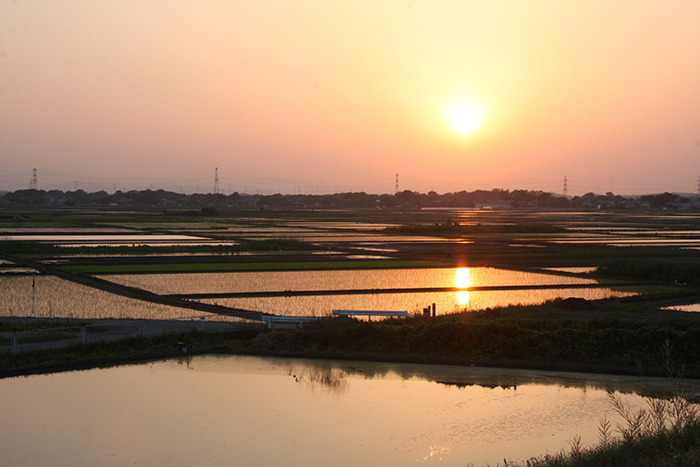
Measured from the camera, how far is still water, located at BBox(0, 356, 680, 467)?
895 cm

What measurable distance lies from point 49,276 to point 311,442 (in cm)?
2174

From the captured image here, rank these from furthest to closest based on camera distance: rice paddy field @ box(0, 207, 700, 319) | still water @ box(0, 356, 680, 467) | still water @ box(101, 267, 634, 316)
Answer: rice paddy field @ box(0, 207, 700, 319) → still water @ box(101, 267, 634, 316) → still water @ box(0, 356, 680, 467)

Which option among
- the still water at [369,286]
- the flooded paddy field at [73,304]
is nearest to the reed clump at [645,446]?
the still water at [369,286]

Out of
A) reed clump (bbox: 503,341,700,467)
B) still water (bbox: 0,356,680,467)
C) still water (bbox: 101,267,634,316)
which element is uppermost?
reed clump (bbox: 503,341,700,467)

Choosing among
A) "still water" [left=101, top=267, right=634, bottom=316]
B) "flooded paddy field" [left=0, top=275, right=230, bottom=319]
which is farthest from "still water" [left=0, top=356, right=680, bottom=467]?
"still water" [left=101, top=267, right=634, bottom=316]

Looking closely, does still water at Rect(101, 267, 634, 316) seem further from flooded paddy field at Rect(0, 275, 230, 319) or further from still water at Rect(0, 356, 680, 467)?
still water at Rect(0, 356, 680, 467)

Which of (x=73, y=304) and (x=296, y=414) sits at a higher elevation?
(x=73, y=304)

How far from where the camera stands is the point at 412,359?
14.5 m

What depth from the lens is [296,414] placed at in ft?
35.1

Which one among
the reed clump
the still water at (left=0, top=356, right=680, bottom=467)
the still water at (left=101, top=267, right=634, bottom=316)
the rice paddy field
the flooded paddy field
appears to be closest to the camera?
the reed clump

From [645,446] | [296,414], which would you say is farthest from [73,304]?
[645,446]

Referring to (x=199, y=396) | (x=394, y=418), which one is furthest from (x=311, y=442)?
(x=199, y=396)

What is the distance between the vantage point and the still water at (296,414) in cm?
895

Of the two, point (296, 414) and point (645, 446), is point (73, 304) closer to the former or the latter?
point (296, 414)
